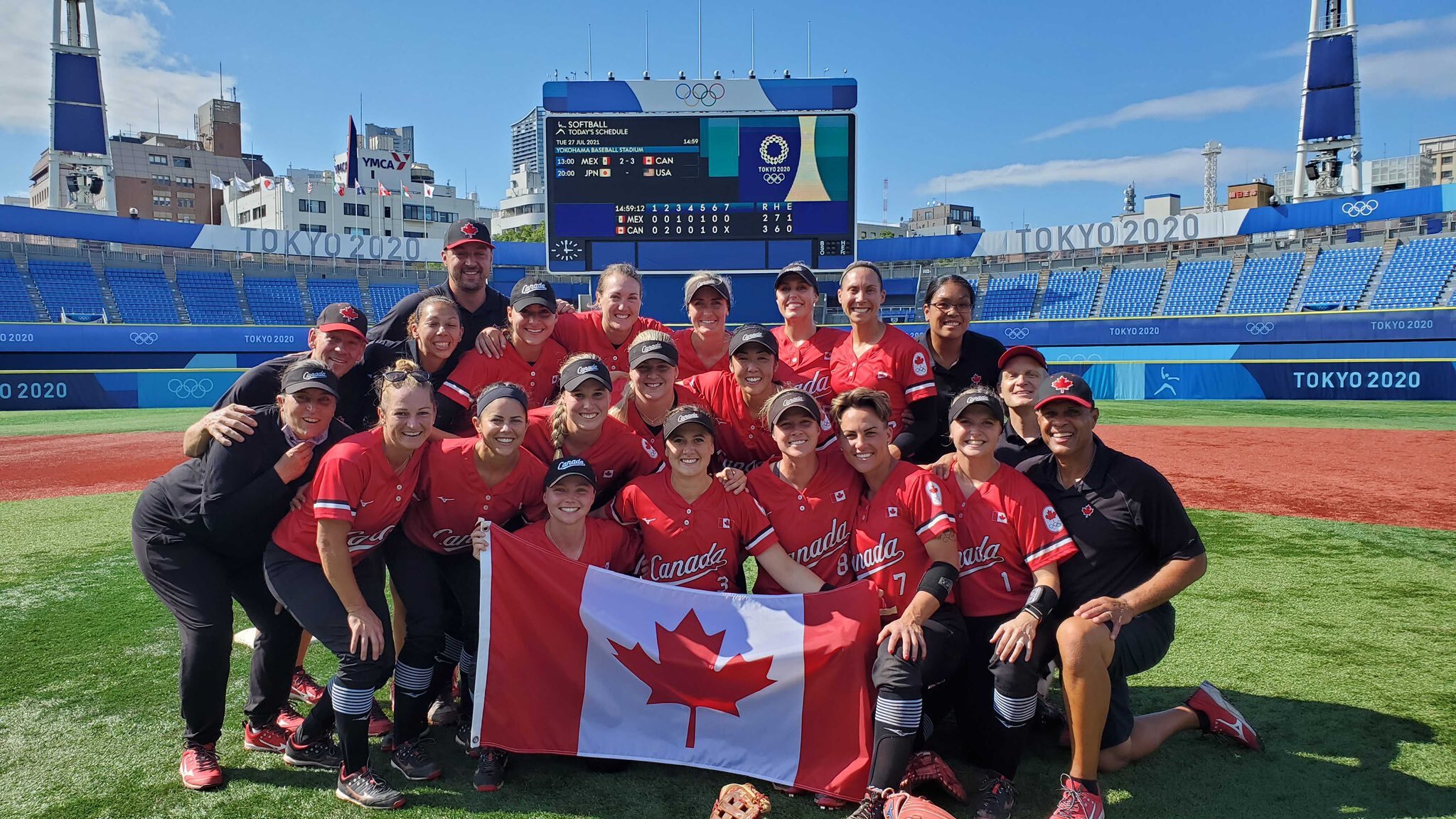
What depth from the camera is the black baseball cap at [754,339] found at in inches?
183

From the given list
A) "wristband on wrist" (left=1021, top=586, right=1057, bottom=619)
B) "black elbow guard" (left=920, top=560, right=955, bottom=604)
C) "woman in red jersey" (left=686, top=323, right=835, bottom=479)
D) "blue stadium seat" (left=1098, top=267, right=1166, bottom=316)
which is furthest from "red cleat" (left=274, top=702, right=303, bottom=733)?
"blue stadium seat" (left=1098, top=267, right=1166, bottom=316)

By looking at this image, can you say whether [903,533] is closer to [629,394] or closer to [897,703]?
[897,703]

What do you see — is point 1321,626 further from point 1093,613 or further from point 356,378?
point 356,378

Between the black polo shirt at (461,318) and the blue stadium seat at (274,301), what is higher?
the blue stadium seat at (274,301)

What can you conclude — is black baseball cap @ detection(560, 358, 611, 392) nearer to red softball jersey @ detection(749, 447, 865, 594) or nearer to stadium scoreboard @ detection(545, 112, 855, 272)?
red softball jersey @ detection(749, 447, 865, 594)

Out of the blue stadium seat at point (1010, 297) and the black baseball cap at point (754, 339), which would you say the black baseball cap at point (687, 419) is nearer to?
the black baseball cap at point (754, 339)

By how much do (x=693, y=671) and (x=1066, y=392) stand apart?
6.97 feet

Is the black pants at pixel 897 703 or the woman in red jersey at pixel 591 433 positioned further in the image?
the woman in red jersey at pixel 591 433

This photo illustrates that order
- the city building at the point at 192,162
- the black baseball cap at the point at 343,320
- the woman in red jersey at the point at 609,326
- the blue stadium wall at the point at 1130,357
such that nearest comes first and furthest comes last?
the black baseball cap at the point at 343,320 < the woman in red jersey at the point at 609,326 < the blue stadium wall at the point at 1130,357 < the city building at the point at 192,162

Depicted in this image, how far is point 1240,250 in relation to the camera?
36.2 metres

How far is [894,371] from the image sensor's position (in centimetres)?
503

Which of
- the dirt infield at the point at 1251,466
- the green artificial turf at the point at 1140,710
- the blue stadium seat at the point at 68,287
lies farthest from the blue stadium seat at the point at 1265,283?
the blue stadium seat at the point at 68,287

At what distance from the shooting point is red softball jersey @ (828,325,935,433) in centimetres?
502

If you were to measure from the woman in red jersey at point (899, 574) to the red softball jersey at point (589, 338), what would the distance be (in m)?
1.96
